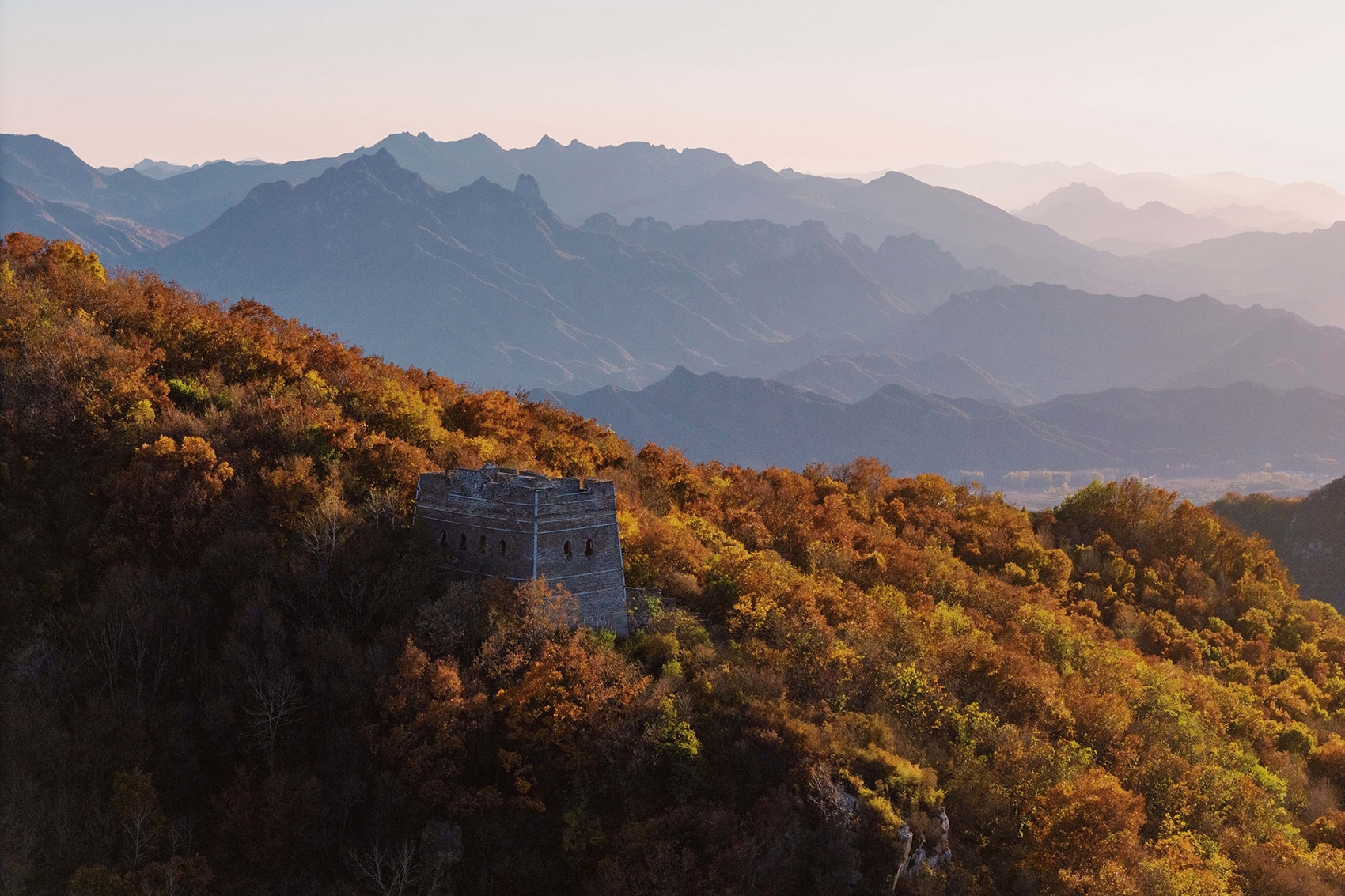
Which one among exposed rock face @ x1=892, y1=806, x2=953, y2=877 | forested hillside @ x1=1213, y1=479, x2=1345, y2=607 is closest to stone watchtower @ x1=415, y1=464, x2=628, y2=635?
exposed rock face @ x1=892, y1=806, x2=953, y2=877

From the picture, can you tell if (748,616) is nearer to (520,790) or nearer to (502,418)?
(520,790)

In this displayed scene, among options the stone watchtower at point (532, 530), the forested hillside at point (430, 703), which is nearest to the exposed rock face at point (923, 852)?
the forested hillside at point (430, 703)

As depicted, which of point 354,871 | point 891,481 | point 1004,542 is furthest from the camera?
point 891,481

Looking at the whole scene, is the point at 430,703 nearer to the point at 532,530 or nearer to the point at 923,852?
the point at 532,530

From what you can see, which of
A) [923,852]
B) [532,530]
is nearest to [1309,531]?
[923,852]

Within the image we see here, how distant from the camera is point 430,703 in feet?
112

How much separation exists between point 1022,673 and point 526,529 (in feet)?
96.6

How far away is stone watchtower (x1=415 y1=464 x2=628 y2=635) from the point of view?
127 ft

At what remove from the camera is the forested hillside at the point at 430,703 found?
3238cm

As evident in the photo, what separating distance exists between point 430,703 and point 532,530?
840cm

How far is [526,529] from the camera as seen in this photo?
38531 millimetres

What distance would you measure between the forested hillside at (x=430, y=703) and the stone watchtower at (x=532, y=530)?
1.41 m

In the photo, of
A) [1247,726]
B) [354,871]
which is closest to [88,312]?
[354,871]

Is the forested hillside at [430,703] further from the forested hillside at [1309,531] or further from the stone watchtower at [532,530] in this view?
the forested hillside at [1309,531]
